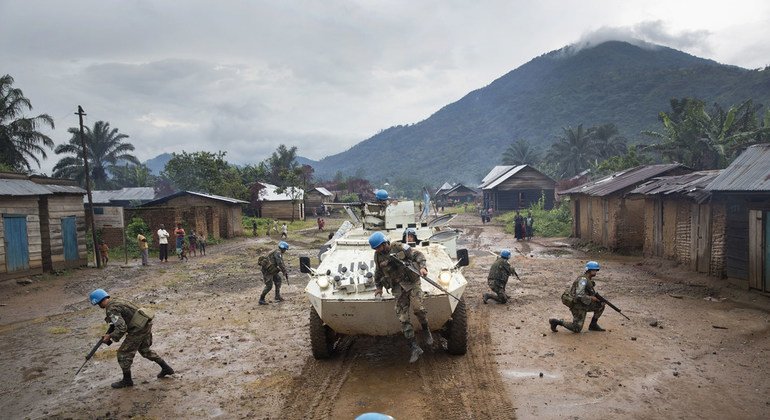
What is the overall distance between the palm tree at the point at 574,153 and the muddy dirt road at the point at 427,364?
43.2 metres

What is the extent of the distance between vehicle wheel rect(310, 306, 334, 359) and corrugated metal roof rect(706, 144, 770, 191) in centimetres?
850

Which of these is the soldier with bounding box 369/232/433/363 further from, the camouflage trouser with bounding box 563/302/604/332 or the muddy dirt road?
the camouflage trouser with bounding box 563/302/604/332

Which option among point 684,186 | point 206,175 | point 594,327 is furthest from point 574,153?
point 594,327

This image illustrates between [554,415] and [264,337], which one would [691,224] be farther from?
[264,337]

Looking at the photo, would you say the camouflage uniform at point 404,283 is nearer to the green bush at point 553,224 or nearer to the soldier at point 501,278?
the soldier at point 501,278

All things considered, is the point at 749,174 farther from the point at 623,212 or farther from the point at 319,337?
the point at 319,337

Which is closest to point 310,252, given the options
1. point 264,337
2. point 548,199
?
point 264,337

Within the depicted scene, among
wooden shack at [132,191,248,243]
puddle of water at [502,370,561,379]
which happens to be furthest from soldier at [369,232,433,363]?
wooden shack at [132,191,248,243]

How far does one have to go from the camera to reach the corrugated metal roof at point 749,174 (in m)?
9.67

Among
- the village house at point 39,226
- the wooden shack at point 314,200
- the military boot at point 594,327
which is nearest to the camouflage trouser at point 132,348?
the military boot at point 594,327

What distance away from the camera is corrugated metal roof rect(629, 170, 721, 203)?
11494 millimetres

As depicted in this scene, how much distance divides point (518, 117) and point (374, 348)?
503 feet

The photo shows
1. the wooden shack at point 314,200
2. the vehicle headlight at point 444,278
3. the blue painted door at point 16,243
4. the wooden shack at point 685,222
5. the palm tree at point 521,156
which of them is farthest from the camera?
the palm tree at point 521,156

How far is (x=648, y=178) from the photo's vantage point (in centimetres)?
1716
